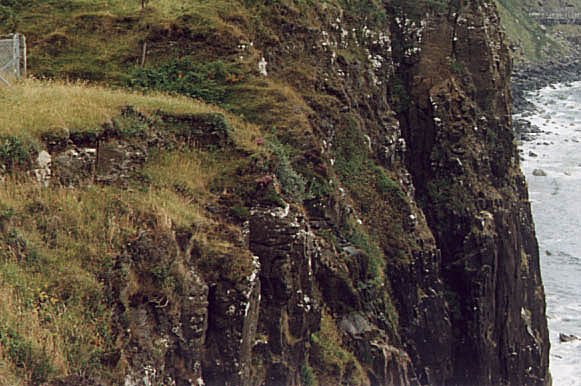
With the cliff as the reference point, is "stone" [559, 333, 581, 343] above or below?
below

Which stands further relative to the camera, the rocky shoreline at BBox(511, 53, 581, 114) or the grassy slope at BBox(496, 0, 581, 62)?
the grassy slope at BBox(496, 0, 581, 62)

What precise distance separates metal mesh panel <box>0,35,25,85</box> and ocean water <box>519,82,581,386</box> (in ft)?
81.6

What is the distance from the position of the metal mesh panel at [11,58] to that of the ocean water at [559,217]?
24868 mm

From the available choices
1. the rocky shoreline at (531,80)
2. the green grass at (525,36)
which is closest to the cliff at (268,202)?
the rocky shoreline at (531,80)

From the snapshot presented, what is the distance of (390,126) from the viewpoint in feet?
79.9

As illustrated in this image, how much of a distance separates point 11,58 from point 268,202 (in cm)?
736

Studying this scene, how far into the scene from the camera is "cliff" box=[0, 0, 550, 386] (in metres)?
10.2

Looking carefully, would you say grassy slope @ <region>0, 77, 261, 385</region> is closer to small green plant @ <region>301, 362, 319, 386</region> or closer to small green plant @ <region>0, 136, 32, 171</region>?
small green plant @ <region>0, 136, 32, 171</region>

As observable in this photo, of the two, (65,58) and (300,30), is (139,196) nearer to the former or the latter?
(65,58)

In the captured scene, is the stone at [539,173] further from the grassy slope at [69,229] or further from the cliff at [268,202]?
the grassy slope at [69,229]

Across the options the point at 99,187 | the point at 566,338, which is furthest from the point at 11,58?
the point at 566,338

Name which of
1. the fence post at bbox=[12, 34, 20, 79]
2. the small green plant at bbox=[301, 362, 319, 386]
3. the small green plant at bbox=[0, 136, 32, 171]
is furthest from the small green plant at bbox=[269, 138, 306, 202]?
the fence post at bbox=[12, 34, 20, 79]

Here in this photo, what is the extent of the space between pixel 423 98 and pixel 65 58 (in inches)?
514

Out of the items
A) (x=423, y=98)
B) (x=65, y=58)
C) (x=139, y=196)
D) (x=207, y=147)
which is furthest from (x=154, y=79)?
(x=423, y=98)
